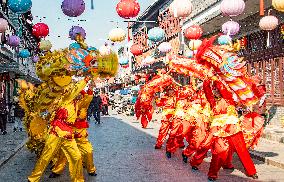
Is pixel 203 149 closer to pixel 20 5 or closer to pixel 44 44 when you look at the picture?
pixel 20 5

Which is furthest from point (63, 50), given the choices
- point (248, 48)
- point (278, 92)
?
point (248, 48)

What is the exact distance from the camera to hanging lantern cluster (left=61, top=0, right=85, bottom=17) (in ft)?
36.7

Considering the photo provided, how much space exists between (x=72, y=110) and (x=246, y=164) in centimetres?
316

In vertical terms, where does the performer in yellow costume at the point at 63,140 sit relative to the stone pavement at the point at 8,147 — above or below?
above

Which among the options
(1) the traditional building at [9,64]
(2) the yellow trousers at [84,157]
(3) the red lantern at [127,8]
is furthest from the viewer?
(1) the traditional building at [9,64]

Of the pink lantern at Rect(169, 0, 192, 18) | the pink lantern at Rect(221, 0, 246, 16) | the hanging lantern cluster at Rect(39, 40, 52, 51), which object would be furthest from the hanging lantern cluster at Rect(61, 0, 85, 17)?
the hanging lantern cluster at Rect(39, 40, 52, 51)

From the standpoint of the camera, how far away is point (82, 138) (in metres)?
8.25

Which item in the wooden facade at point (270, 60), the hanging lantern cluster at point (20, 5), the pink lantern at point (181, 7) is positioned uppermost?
the pink lantern at point (181, 7)

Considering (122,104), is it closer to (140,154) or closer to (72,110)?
(140,154)

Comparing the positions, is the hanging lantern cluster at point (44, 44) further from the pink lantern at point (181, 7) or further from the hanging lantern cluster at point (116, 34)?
the pink lantern at point (181, 7)

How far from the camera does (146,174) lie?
8719mm

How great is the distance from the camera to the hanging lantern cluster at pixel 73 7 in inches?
440

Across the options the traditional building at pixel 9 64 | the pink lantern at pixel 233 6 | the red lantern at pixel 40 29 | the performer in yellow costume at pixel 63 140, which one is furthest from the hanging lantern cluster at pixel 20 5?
the traditional building at pixel 9 64

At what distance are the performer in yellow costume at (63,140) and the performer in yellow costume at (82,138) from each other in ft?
1.15
